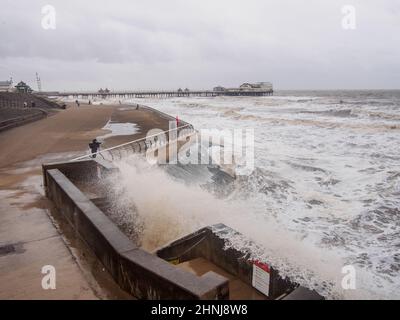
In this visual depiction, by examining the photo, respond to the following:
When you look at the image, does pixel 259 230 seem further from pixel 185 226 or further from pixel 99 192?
pixel 99 192

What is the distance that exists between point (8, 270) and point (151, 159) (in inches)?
279

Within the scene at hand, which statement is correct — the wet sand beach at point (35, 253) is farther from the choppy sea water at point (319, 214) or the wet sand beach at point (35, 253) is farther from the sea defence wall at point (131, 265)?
the choppy sea water at point (319, 214)

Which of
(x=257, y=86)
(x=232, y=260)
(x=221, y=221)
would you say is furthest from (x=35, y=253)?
(x=257, y=86)

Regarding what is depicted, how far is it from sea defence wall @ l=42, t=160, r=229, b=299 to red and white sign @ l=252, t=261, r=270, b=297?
1.03 metres

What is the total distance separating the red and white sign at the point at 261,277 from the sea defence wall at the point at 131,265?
3.37 ft

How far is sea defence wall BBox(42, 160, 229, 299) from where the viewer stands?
9.79 ft

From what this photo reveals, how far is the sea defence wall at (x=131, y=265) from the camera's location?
298 centimetres

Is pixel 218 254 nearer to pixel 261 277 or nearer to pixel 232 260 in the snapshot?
pixel 232 260

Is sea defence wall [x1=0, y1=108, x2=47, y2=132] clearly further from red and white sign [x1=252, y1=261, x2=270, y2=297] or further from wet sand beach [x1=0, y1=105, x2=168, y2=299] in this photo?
red and white sign [x1=252, y1=261, x2=270, y2=297]

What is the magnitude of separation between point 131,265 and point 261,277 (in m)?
1.67

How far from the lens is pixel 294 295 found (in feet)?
11.2

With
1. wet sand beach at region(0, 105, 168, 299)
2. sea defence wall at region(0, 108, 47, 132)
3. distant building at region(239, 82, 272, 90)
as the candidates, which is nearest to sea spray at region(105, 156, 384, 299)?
wet sand beach at region(0, 105, 168, 299)

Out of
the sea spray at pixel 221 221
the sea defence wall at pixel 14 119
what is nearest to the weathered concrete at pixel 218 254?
the sea spray at pixel 221 221
